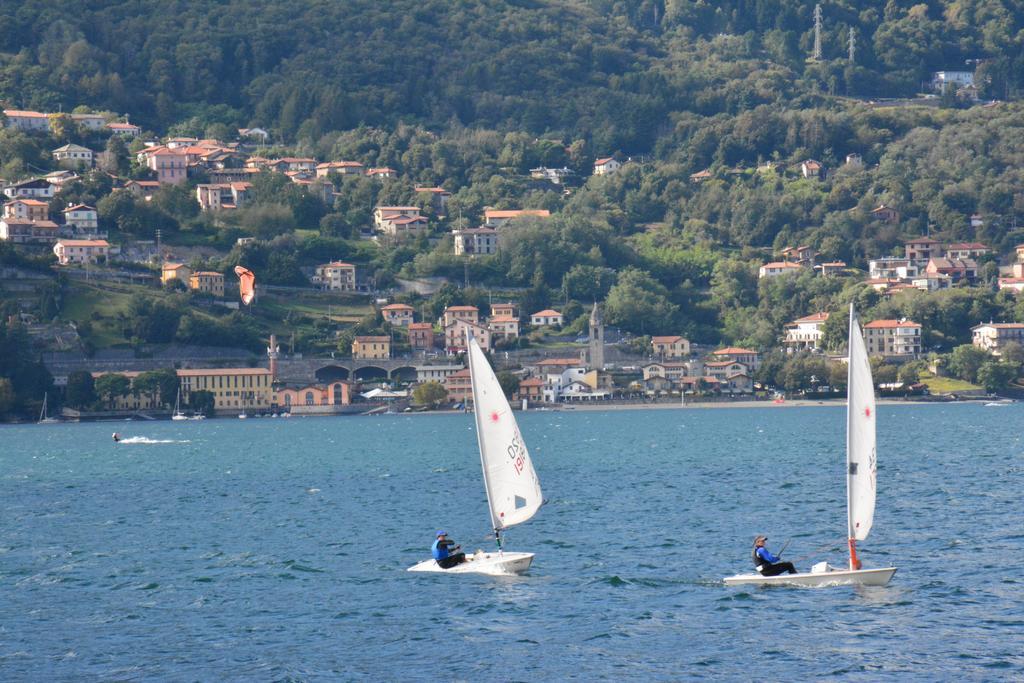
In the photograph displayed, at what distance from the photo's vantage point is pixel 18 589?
135 feet

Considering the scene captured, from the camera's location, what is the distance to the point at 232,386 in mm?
145875

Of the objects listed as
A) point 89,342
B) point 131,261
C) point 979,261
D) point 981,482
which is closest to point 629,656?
point 981,482

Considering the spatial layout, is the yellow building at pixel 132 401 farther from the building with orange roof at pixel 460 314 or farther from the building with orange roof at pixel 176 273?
the building with orange roof at pixel 460 314

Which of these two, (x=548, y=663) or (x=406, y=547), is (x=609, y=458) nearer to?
(x=406, y=547)

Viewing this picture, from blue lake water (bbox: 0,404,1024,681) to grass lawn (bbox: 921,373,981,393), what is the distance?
70.9m

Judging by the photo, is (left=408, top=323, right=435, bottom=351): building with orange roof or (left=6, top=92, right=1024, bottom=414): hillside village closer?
(left=6, top=92, right=1024, bottom=414): hillside village

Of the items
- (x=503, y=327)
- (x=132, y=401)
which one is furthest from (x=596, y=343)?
(x=132, y=401)

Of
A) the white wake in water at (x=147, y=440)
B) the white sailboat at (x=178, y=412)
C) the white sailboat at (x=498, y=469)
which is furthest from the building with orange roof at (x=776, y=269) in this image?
the white sailboat at (x=498, y=469)

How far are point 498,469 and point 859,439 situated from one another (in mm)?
8689

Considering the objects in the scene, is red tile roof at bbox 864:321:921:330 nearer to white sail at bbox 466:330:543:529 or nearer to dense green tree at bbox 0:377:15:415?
dense green tree at bbox 0:377:15:415

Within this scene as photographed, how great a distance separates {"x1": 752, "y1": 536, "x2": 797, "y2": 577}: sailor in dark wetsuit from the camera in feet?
126

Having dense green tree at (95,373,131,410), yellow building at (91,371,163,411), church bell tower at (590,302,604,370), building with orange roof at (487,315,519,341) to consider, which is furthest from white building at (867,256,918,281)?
dense green tree at (95,373,131,410)

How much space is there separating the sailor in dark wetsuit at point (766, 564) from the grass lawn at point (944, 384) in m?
116

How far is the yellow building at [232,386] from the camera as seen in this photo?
144500 millimetres
